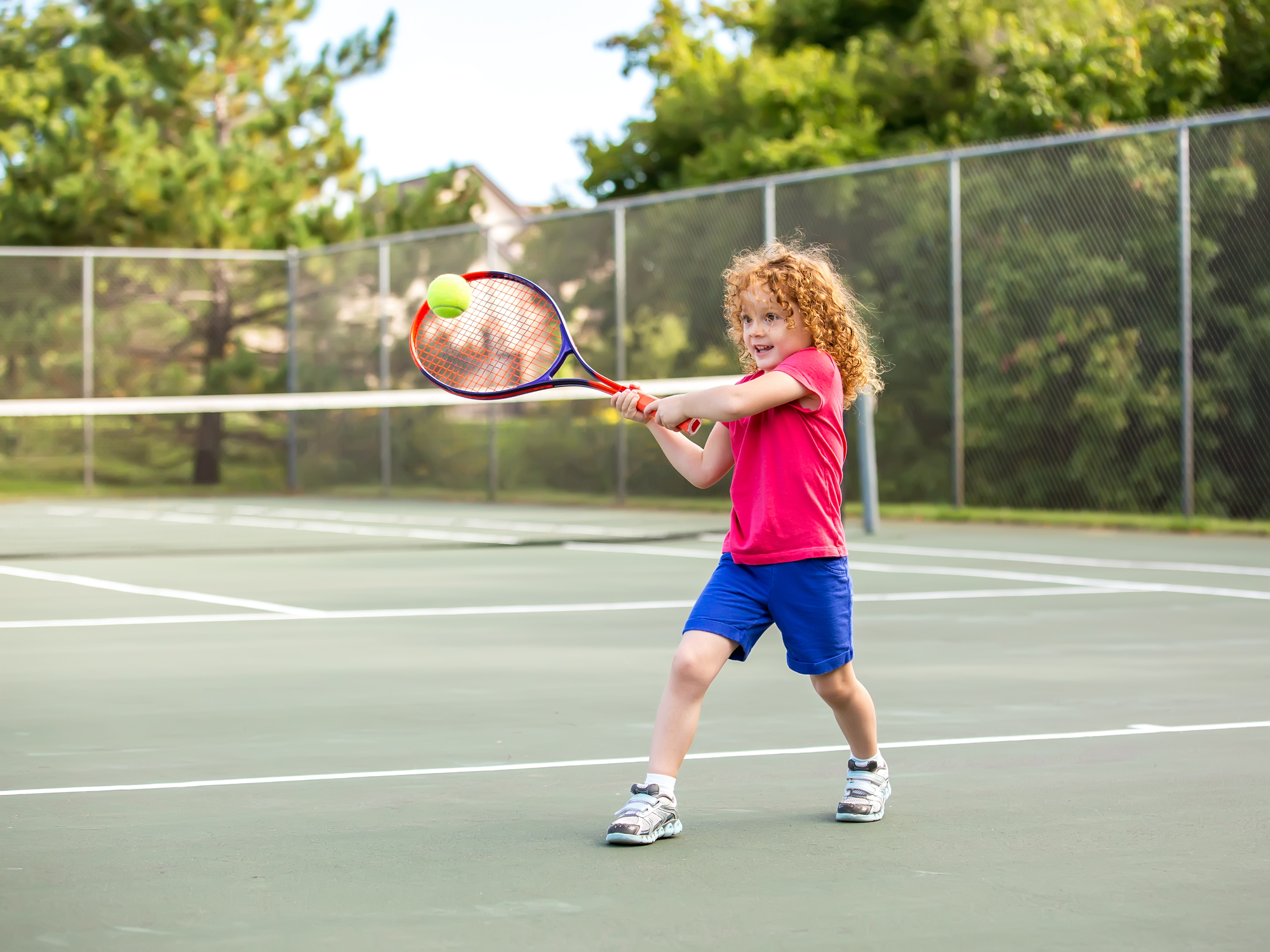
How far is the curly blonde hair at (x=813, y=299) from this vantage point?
4.36 meters

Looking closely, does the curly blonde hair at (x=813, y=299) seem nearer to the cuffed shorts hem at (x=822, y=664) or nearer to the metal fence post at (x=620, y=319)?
the cuffed shorts hem at (x=822, y=664)

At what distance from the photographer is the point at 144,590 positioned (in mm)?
10133

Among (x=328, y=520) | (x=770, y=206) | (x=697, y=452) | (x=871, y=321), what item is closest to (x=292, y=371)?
(x=328, y=520)

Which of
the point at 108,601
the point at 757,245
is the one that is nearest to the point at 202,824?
the point at 108,601

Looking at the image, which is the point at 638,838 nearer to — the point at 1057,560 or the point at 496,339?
the point at 496,339

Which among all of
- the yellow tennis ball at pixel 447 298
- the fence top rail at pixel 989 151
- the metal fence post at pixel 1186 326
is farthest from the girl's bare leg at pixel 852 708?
the fence top rail at pixel 989 151

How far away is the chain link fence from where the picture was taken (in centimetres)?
1398

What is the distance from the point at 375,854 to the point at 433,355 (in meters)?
1.87

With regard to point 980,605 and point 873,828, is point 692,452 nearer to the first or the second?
point 873,828

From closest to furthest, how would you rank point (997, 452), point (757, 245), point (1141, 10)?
point (997, 452) < point (757, 245) < point (1141, 10)

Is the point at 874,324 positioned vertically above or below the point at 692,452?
above

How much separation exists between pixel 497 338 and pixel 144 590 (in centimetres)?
516

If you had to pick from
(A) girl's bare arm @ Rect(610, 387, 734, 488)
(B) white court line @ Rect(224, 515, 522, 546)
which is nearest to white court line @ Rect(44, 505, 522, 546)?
(B) white court line @ Rect(224, 515, 522, 546)

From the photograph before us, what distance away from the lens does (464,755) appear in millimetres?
5168
